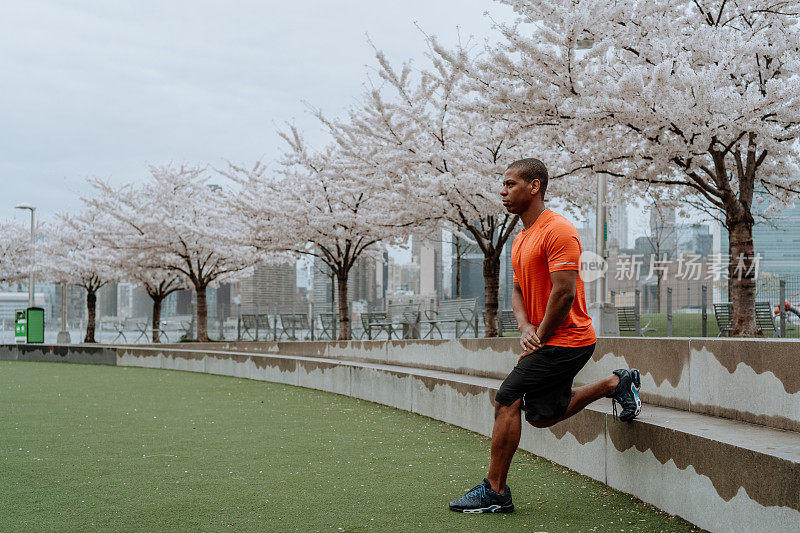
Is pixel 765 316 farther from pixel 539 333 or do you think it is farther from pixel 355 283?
pixel 355 283

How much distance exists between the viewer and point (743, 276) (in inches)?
528

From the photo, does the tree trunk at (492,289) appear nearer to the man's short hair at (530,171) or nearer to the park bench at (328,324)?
the park bench at (328,324)

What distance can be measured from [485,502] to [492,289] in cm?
1291

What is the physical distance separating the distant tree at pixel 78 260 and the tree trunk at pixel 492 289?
19.4 m

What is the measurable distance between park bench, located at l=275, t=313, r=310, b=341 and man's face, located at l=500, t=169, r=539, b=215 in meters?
23.3

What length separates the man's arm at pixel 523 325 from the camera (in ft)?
14.1

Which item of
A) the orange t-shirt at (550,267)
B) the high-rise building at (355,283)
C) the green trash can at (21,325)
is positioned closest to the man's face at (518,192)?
the orange t-shirt at (550,267)

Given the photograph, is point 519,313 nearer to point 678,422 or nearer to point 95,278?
point 678,422

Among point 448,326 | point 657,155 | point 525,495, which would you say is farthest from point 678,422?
point 448,326

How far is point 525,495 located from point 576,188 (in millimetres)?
13128

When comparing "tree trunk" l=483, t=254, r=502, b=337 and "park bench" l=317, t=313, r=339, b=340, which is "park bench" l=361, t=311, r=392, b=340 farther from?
"tree trunk" l=483, t=254, r=502, b=337

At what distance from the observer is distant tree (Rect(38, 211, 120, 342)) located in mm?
32906

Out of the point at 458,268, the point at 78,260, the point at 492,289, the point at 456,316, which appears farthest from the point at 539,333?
the point at 78,260

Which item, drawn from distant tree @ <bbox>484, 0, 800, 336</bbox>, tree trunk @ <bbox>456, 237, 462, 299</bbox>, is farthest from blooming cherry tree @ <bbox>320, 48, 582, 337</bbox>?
tree trunk @ <bbox>456, 237, 462, 299</bbox>
